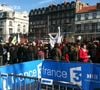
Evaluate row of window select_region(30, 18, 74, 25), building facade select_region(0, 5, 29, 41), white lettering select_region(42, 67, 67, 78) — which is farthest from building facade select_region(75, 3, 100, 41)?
white lettering select_region(42, 67, 67, 78)

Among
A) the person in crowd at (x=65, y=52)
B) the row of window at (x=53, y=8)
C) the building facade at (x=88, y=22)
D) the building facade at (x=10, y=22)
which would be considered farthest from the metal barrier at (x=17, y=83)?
the building facade at (x=10, y=22)

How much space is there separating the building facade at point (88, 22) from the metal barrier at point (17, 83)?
73.7 m

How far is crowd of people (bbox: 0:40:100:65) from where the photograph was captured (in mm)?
13953

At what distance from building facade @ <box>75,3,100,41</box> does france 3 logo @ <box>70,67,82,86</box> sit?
232 ft

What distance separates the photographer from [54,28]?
9806 cm

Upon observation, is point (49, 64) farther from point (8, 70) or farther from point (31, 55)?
point (31, 55)

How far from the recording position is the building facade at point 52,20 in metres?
92.8

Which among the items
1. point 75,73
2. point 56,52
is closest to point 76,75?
point 75,73

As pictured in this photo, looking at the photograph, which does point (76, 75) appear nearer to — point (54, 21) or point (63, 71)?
point (63, 71)

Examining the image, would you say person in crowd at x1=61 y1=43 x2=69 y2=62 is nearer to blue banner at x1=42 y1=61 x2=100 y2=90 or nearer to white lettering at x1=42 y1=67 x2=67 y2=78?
blue banner at x1=42 y1=61 x2=100 y2=90

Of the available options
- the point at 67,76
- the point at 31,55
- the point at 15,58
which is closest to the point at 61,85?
the point at 67,76

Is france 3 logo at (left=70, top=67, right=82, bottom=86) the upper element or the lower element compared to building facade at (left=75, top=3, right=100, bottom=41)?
lower

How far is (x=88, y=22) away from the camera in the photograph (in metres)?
86.6

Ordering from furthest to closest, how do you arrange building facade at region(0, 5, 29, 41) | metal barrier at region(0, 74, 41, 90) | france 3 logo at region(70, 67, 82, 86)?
building facade at region(0, 5, 29, 41), france 3 logo at region(70, 67, 82, 86), metal barrier at region(0, 74, 41, 90)
